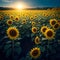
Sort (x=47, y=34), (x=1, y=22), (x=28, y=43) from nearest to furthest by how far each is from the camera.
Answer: (x=47, y=34), (x=28, y=43), (x=1, y=22)

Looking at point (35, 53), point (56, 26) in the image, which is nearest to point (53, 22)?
point (56, 26)

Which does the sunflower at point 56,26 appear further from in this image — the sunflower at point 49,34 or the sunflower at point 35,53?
the sunflower at point 35,53

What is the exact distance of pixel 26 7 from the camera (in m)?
1.77

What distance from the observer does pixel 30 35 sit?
171 centimetres

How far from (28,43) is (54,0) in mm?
487

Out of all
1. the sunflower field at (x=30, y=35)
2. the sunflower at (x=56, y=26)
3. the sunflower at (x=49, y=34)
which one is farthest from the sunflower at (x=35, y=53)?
the sunflower at (x=56, y=26)

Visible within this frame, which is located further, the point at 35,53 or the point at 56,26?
the point at 56,26

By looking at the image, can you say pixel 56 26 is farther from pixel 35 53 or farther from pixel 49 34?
pixel 35 53

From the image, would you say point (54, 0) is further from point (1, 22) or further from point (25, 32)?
point (1, 22)

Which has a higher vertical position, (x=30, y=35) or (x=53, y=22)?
(x=53, y=22)

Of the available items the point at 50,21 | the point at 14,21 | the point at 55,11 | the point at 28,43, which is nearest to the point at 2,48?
the point at 28,43

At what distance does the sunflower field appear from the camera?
1.49 meters

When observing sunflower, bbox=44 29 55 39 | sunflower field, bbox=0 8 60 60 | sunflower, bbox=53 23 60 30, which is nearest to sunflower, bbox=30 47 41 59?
sunflower field, bbox=0 8 60 60

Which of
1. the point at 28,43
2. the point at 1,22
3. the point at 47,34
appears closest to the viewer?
the point at 47,34
